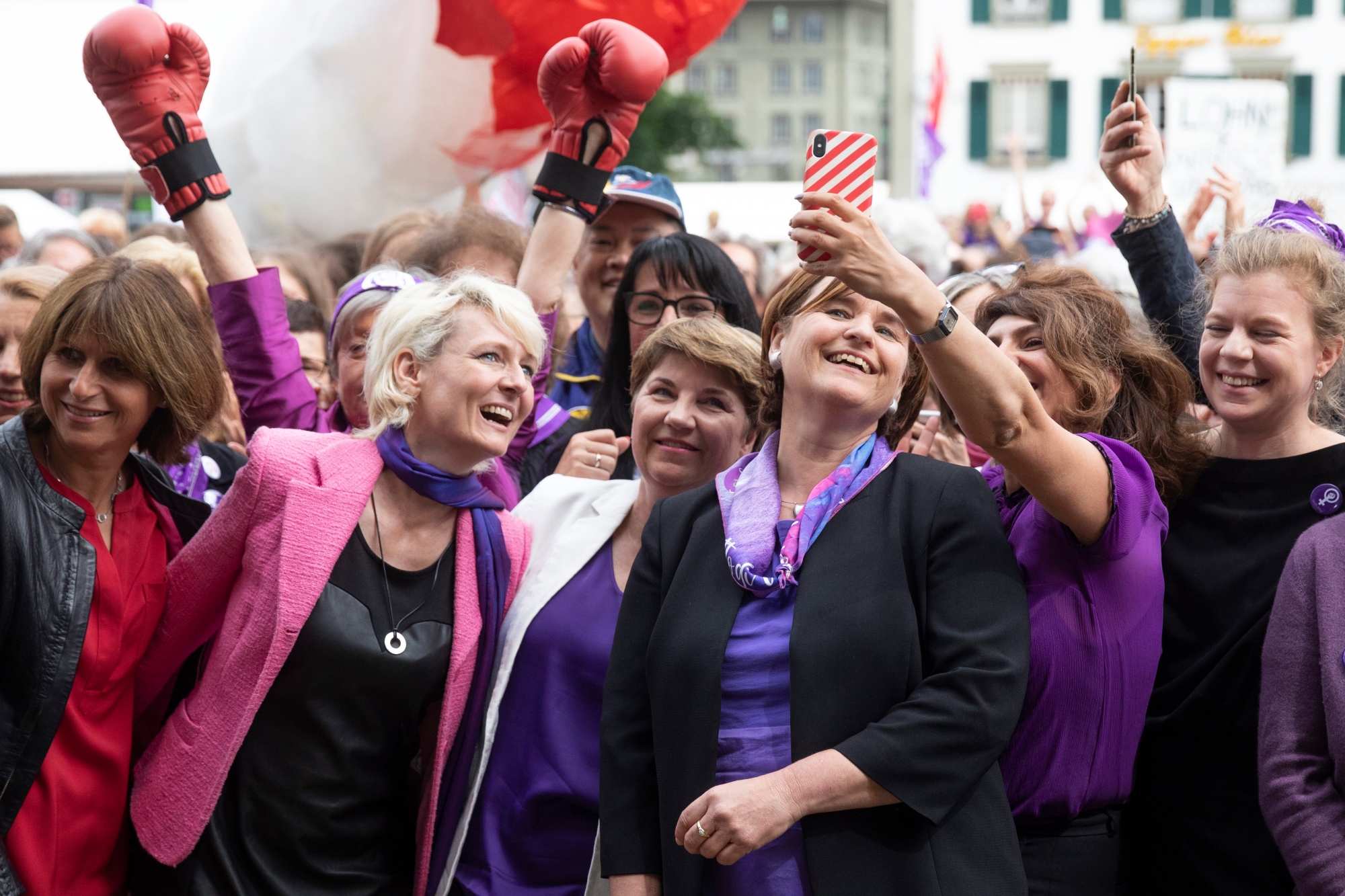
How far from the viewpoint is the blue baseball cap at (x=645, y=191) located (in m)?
4.31

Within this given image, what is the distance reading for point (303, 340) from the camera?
4.18 metres

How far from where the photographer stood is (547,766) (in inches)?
103

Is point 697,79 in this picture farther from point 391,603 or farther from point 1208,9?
point 391,603

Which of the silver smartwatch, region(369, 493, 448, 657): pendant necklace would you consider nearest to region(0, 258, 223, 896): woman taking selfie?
region(369, 493, 448, 657): pendant necklace

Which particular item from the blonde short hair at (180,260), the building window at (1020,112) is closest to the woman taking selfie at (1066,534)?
the blonde short hair at (180,260)

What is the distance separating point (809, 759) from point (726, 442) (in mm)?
1028

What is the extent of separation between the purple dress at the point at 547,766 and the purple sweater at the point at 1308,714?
4.00 ft

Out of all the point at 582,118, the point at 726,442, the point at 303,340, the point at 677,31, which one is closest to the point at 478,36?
the point at 677,31

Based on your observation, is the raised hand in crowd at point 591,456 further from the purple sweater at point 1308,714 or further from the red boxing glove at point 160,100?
the purple sweater at point 1308,714

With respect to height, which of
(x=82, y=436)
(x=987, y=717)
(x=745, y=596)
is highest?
(x=82, y=436)

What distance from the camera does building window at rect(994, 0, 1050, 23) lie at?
29.9m

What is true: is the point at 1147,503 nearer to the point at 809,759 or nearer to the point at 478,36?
the point at 809,759

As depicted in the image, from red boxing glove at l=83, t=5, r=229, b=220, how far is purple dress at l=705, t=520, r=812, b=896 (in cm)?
180

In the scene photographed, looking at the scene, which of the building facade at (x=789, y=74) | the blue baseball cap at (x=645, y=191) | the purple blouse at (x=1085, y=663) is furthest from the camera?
the building facade at (x=789, y=74)
